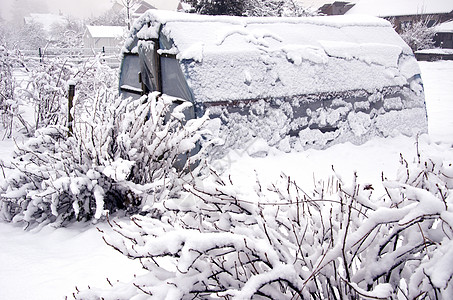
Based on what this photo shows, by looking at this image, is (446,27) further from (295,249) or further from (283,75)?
(295,249)

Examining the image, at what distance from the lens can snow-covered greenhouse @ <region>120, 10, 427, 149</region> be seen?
486 centimetres

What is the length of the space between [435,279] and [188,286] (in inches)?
32.4

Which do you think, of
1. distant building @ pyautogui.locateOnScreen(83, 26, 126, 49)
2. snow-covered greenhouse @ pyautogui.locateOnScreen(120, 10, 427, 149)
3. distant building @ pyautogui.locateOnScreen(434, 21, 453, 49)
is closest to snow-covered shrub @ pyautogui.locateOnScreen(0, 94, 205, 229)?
snow-covered greenhouse @ pyautogui.locateOnScreen(120, 10, 427, 149)

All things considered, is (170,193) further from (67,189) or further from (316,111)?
(316,111)

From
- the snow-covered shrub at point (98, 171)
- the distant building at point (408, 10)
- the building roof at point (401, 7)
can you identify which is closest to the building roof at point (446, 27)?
the distant building at point (408, 10)

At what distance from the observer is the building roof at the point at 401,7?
38.2 m

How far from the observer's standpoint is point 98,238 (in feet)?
9.99

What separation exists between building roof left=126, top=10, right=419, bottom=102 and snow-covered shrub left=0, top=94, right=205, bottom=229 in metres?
1.18

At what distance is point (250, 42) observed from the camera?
5.41 meters

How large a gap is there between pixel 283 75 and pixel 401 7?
137 feet

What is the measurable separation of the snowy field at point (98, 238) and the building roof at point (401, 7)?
37.8 m

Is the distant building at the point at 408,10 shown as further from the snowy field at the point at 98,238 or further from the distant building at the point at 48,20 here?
the distant building at the point at 48,20

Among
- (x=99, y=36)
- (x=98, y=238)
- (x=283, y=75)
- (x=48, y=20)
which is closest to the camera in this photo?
(x=98, y=238)

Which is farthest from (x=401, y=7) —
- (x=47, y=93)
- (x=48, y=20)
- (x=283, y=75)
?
(x=48, y=20)
